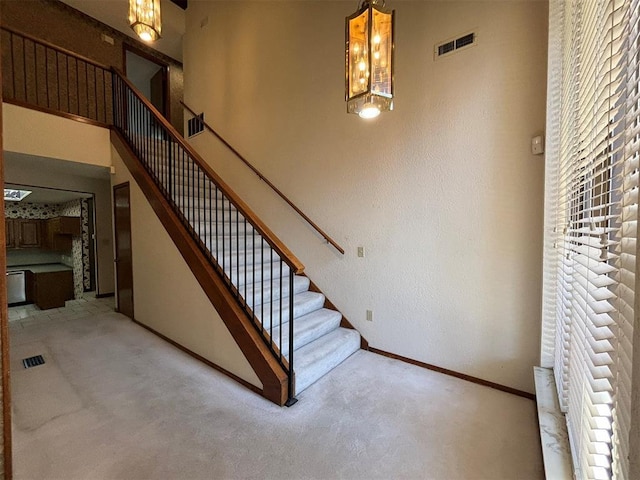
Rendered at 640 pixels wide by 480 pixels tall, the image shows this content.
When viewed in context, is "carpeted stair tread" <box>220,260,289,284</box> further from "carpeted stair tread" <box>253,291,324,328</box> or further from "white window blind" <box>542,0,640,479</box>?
"white window blind" <box>542,0,640,479</box>

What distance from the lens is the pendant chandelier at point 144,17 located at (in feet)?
8.15

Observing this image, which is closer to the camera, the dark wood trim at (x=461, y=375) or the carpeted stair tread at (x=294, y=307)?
the dark wood trim at (x=461, y=375)

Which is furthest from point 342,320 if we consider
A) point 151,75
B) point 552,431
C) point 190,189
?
point 151,75

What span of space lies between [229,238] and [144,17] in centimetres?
213

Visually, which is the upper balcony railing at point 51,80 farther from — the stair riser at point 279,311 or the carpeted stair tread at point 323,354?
the carpeted stair tread at point 323,354

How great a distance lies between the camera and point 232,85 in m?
4.33

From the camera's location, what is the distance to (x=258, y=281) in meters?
3.02

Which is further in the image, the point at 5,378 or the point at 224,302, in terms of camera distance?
the point at 224,302

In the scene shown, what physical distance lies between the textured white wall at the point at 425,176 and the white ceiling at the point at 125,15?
229 centimetres

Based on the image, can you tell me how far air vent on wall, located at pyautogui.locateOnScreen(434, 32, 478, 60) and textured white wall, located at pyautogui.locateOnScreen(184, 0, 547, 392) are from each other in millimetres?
52

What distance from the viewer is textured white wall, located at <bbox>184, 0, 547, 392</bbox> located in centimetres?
218

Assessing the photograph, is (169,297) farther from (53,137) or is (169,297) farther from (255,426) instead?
(53,137)

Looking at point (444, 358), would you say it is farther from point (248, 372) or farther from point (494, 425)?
point (248, 372)

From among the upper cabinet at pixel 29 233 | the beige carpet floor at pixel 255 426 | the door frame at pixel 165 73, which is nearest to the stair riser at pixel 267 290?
the beige carpet floor at pixel 255 426
